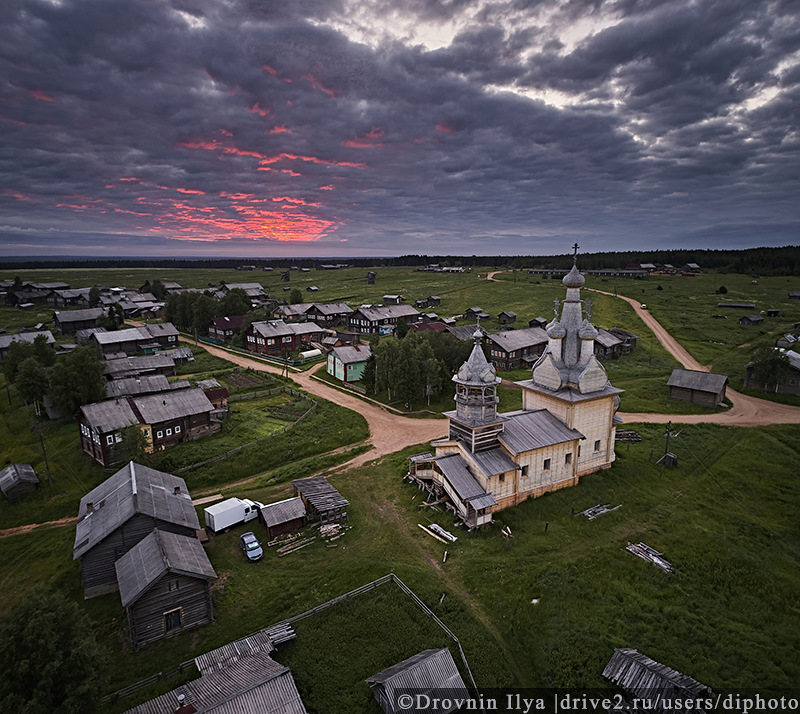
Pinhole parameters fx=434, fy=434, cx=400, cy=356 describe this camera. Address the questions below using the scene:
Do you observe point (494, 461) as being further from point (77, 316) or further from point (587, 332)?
point (77, 316)

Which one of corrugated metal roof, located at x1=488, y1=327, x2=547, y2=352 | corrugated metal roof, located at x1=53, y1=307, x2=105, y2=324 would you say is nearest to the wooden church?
corrugated metal roof, located at x1=488, y1=327, x2=547, y2=352

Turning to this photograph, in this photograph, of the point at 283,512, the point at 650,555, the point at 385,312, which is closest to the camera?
the point at 650,555

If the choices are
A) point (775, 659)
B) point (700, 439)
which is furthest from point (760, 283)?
point (775, 659)

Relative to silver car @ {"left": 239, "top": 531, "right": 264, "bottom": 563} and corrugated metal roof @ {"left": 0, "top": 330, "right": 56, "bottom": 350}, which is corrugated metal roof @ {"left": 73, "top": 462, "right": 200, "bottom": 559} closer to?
silver car @ {"left": 239, "top": 531, "right": 264, "bottom": 563}

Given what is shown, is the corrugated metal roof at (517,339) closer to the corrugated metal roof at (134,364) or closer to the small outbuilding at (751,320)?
the small outbuilding at (751,320)

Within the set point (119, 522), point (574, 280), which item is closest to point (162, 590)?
point (119, 522)

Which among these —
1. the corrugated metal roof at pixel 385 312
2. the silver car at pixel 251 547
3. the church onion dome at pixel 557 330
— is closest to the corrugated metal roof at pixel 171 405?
the silver car at pixel 251 547
